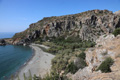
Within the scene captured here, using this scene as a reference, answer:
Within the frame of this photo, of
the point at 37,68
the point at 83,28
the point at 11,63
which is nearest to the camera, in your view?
the point at 37,68

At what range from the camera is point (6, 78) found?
97.7 ft

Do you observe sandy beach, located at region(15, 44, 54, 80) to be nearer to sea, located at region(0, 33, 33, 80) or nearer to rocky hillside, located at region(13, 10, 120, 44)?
sea, located at region(0, 33, 33, 80)

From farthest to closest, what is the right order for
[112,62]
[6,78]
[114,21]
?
[114,21] → [6,78] → [112,62]

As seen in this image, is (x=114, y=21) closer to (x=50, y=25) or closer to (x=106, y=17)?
(x=106, y=17)

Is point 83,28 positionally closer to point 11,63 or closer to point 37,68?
point 37,68

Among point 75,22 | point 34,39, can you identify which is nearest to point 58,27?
point 75,22

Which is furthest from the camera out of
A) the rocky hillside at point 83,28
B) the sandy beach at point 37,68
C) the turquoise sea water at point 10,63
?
the rocky hillside at point 83,28

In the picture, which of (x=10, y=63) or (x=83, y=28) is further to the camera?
(x=83, y=28)

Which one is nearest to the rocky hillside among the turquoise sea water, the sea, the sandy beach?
the turquoise sea water

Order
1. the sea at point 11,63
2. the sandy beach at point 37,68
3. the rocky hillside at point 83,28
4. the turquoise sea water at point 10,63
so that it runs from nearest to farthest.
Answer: the sandy beach at point 37,68, the sea at point 11,63, the turquoise sea water at point 10,63, the rocky hillside at point 83,28

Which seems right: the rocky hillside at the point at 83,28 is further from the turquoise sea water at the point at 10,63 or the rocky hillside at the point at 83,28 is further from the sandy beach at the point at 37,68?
the sandy beach at the point at 37,68

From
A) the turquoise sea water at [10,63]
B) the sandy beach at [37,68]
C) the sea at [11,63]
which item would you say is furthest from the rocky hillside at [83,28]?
the sandy beach at [37,68]

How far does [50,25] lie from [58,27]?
10096mm

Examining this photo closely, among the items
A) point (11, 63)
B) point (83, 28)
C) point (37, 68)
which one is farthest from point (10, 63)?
point (83, 28)
